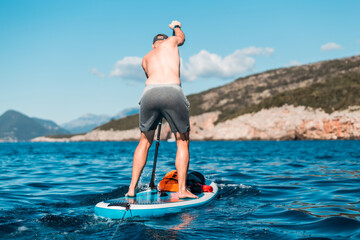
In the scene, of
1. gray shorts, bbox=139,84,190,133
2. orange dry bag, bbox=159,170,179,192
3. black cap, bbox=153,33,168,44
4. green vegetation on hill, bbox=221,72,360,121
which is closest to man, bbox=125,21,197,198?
gray shorts, bbox=139,84,190,133

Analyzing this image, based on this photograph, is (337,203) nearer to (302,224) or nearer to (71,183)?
(302,224)

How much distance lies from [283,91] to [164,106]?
12578 cm

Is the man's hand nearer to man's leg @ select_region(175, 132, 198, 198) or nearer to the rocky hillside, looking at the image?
man's leg @ select_region(175, 132, 198, 198)

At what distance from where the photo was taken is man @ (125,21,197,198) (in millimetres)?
5613

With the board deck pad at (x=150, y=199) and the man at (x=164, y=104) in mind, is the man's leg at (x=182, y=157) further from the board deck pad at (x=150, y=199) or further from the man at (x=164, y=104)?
the board deck pad at (x=150, y=199)

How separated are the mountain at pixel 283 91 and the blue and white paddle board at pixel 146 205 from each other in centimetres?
7548

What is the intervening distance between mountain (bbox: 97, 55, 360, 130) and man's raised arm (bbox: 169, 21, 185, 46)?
7502 cm

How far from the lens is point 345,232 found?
4.26 meters

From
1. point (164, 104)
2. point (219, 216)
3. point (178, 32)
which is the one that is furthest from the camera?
point (178, 32)

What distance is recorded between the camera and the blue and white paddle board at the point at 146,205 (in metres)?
5.07

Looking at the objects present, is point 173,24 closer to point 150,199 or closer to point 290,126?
point 150,199

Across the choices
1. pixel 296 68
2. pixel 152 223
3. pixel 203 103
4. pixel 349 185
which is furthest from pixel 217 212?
pixel 296 68

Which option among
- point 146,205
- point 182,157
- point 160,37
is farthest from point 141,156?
point 160,37

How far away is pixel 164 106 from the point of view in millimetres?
5594
